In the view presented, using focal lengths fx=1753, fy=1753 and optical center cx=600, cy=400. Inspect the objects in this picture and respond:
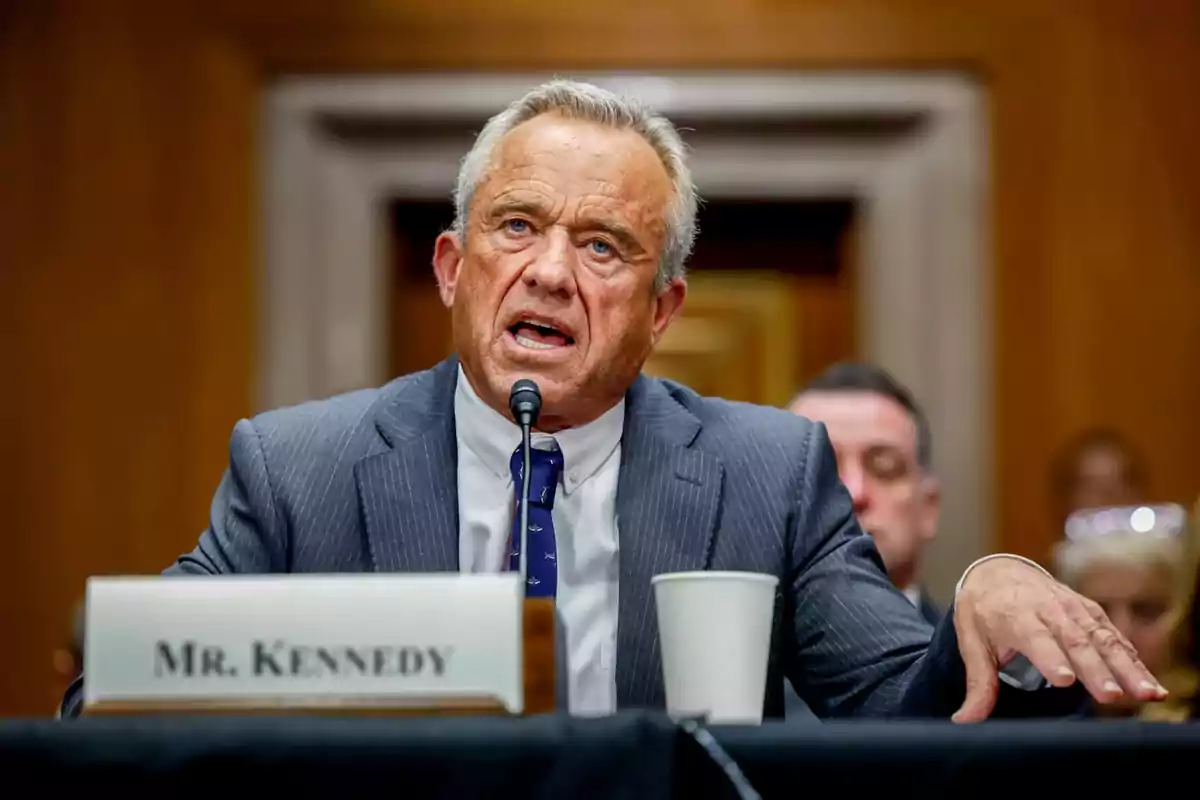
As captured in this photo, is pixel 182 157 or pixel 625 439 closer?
pixel 625 439

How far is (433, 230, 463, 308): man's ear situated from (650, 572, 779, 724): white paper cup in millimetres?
857

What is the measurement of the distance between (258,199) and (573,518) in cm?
270

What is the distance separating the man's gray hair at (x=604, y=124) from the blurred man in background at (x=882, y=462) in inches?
36.4

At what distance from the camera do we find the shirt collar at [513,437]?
212 centimetres

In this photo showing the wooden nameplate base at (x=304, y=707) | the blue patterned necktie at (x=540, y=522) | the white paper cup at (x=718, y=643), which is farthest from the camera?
the blue patterned necktie at (x=540, y=522)

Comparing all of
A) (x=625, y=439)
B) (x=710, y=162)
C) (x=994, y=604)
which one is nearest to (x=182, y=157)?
(x=710, y=162)

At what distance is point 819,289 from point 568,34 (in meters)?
1.02

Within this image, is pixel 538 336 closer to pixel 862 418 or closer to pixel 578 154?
pixel 578 154

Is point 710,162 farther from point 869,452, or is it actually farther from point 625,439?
point 625,439

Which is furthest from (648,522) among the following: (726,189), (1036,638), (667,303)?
(726,189)

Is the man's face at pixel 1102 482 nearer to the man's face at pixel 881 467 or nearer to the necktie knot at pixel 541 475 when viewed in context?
the man's face at pixel 881 467

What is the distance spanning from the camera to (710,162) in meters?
4.64

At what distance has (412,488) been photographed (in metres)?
2.05

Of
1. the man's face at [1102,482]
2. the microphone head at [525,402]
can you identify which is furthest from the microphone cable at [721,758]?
the man's face at [1102,482]
